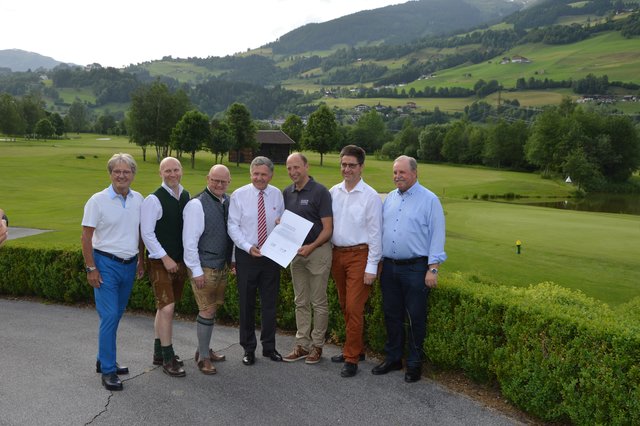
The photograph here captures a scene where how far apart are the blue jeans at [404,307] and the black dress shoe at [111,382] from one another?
355 cm

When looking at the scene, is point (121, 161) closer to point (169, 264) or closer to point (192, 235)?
point (192, 235)

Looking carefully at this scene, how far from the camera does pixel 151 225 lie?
649cm

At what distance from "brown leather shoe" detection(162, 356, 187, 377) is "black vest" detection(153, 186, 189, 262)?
1362 millimetres

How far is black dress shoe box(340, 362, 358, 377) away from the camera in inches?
269

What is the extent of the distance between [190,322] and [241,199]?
3387 millimetres

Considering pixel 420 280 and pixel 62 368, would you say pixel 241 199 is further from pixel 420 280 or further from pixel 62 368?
pixel 62 368

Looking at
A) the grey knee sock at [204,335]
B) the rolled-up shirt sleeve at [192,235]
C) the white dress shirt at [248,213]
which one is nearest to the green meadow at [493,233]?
the white dress shirt at [248,213]

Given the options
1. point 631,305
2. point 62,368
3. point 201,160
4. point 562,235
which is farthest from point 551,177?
point 62,368

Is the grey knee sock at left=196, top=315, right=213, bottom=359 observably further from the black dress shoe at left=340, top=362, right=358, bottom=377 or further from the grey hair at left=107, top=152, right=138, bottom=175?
the grey hair at left=107, top=152, right=138, bottom=175

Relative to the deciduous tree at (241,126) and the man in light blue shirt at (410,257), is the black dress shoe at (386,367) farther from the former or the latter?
the deciduous tree at (241,126)

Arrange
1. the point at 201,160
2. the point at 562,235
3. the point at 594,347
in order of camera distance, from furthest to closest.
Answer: the point at 201,160, the point at 562,235, the point at 594,347

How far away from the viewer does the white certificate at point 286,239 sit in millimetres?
6852

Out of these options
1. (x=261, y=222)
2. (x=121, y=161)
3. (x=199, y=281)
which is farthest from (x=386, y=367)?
(x=121, y=161)

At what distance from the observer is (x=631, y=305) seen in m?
8.49
